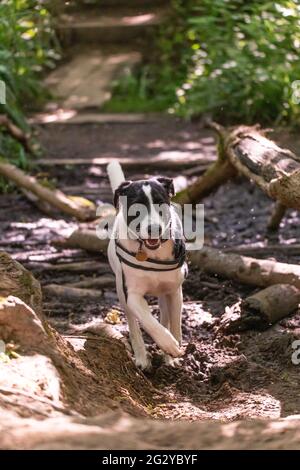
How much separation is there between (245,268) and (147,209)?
1.92 m

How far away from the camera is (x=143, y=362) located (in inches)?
223

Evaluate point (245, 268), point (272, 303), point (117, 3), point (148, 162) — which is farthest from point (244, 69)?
point (117, 3)

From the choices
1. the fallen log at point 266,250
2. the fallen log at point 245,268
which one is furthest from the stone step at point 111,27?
the fallen log at point 245,268

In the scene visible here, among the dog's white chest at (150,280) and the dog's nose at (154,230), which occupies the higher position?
the dog's nose at (154,230)

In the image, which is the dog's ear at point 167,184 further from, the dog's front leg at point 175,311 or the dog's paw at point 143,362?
the dog's paw at point 143,362

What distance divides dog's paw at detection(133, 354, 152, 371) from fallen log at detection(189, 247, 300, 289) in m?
1.35

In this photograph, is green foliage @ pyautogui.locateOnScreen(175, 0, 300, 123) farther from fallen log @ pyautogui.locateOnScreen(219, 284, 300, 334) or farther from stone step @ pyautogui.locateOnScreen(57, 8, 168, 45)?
fallen log @ pyautogui.locateOnScreen(219, 284, 300, 334)

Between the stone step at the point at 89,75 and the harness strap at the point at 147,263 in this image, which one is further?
the stone step at the point at 89,75

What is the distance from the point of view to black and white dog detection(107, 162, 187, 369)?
5203 mm

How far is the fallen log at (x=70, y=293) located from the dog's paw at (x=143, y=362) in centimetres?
146

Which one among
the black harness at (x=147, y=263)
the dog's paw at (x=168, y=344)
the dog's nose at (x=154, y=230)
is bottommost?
the dog's paw at (x=168, y=344)

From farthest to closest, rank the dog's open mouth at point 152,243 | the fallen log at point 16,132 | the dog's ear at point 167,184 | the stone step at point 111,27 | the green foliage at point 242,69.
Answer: the stone step at point 111,27, the green foliage at point 242,69, the fallen log at point 16,132, the dog's ear at point 167,184, the dog's open mouth at point 152,243

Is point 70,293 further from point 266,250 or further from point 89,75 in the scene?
point 89,75

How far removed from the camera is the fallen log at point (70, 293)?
23.2ft
